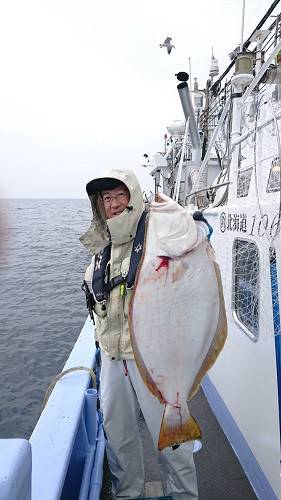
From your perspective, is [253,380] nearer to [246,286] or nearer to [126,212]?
[246,286]

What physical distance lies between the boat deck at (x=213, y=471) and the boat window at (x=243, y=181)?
2274 millimetres

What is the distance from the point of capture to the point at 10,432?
16.9 feet

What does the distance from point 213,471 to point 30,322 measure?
6.91 meters

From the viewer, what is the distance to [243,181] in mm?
2797

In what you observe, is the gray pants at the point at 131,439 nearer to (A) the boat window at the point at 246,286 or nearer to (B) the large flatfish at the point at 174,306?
(B) the large flatfish at the point at 174,306

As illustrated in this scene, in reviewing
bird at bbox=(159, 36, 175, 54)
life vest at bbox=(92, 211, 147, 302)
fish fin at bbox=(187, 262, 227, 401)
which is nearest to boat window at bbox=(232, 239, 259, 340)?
fish fin at bbox=(187, 262, 227, 401)

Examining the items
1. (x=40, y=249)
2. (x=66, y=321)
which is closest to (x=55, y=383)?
(x=66, y=321)

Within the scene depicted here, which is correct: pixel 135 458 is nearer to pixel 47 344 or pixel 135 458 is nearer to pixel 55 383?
pixel 55 383

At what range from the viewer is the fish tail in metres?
1.72

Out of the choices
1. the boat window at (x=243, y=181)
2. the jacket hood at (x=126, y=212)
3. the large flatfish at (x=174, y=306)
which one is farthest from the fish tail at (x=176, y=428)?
the boat window at (x=243, y=181)

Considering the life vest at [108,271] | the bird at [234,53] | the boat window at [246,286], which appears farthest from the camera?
the bird at [234,53]

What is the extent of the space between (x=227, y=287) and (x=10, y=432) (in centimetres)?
402

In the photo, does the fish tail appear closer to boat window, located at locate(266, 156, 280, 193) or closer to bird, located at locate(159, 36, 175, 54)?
boat window, located at locate(266, 156, 280, 193)

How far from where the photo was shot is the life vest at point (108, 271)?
2.02 metres
